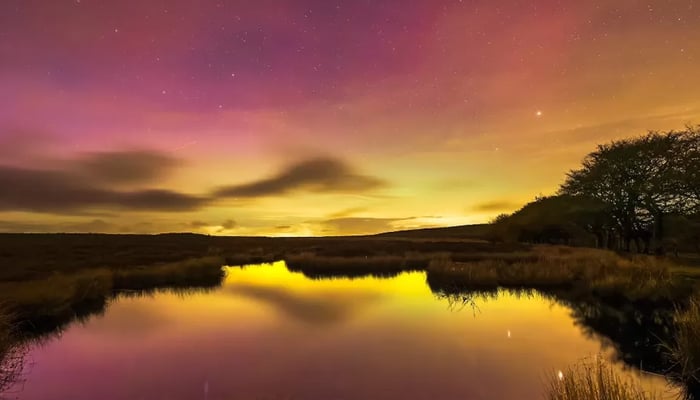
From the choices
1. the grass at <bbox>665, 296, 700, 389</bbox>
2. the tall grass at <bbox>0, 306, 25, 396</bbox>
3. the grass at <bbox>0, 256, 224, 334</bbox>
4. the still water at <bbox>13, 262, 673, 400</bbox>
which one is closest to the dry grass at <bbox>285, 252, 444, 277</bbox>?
the grass at <bbox>0, 256, 224, 334</bbox>

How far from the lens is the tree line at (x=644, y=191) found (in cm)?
4547

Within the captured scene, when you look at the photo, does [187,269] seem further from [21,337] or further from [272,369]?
[272,369]

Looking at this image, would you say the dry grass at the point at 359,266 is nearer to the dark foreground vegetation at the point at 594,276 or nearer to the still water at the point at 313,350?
the dark foreground vegetation at the point at 594,276

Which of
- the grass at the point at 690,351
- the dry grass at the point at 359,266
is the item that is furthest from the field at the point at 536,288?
the dry grass at the point at 359,266

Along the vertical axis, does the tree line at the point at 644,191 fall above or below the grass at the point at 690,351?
above

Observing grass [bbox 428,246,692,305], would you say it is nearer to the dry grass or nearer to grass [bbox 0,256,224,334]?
the dry grass

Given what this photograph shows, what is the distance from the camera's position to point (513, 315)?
24.2 metres

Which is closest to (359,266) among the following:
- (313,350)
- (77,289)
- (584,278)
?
(584,278)

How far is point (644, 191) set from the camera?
4744 centimetres

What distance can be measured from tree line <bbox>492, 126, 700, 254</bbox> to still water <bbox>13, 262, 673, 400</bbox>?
27.7 m

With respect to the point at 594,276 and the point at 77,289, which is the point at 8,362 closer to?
the point at 77,289

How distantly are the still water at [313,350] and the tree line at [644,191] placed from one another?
27687 mm

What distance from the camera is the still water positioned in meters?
14.0

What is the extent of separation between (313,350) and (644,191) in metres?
43.5
